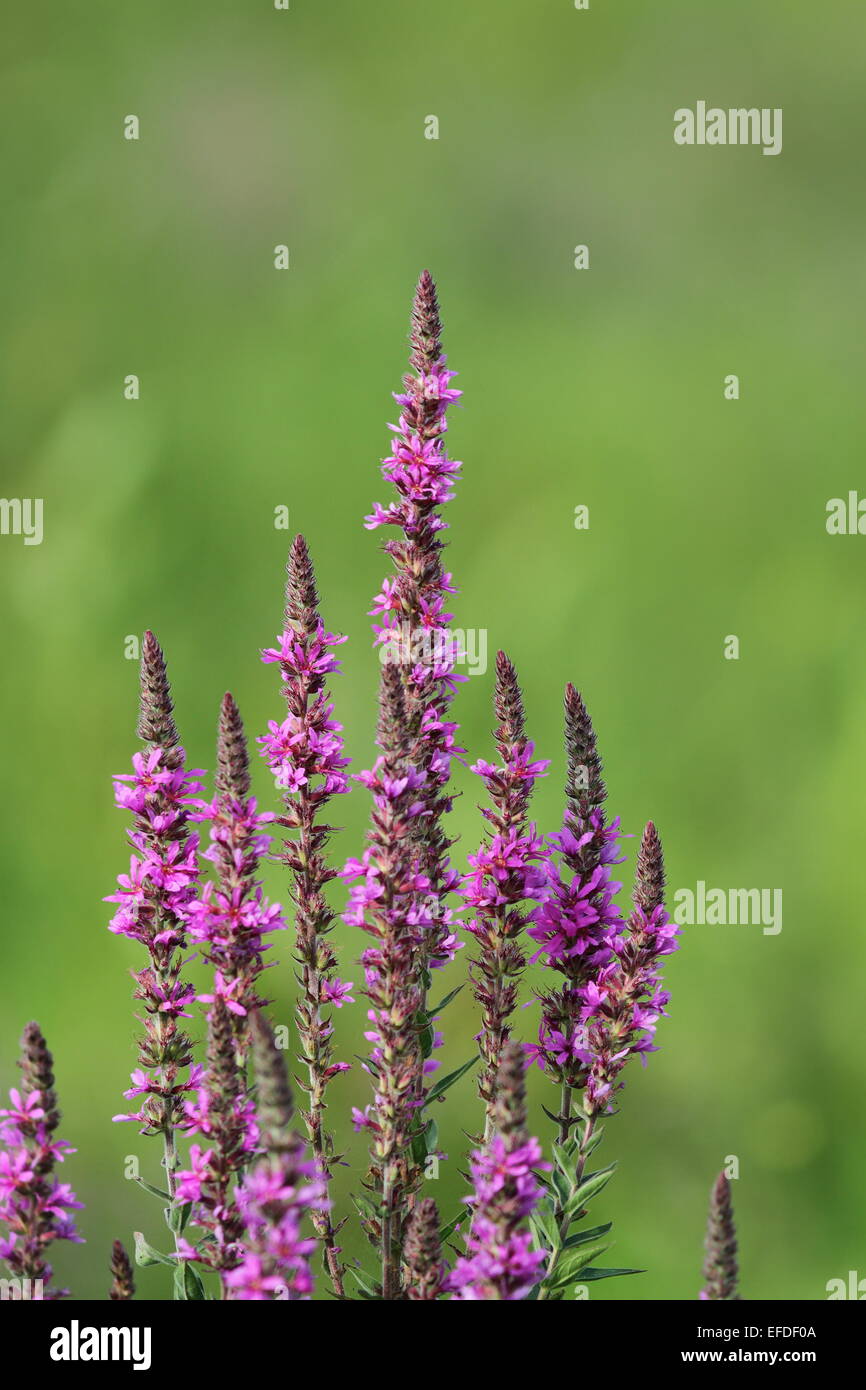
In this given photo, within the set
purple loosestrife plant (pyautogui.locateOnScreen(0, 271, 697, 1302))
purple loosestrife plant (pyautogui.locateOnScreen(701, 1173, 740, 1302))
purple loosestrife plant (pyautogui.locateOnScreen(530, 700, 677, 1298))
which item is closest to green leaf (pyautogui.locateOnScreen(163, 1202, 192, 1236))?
purple loosestrife plant (pyautogui.locateOnScreen(0, 271, 697, 1302))

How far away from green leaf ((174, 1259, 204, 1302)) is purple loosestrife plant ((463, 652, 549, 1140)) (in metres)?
0.34

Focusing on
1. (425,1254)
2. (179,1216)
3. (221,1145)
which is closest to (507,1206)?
(425,1254)

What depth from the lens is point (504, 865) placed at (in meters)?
1.48

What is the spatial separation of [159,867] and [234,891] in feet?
0.49

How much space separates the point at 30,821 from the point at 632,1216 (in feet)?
6.13

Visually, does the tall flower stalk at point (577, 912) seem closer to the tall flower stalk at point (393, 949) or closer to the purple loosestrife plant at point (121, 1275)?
the tall flower stalk at point (393, 949)

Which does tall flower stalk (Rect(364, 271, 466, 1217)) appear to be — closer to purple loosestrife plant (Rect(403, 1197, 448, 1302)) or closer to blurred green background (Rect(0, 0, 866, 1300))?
purple loosestrife plant (Rect(403, 1197, 448, 1302))

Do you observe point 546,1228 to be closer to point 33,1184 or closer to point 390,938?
point 390,938

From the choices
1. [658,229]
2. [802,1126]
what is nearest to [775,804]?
[802,1126]

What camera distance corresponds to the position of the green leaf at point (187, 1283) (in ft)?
4.57

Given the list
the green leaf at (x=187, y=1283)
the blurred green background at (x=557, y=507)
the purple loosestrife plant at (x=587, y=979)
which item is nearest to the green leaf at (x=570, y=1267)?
the purple loosestrife plant at (x=587, y=979)

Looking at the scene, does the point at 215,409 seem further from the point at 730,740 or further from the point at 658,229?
the point at 730,740

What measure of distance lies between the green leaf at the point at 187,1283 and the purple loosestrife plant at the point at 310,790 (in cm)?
16

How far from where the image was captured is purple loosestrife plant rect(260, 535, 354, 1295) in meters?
1.51
